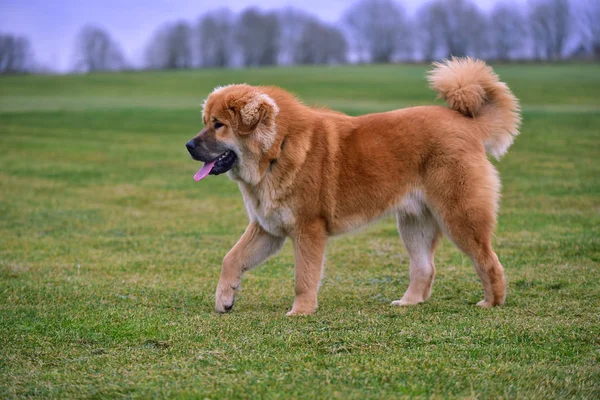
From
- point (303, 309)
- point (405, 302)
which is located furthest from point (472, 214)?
point (303, 309)

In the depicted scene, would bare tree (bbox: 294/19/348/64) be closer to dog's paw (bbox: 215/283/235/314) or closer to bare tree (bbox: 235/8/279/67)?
bare tree (bbox: 235/8/279/67)

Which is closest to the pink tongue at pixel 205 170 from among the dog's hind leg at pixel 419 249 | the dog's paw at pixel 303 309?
the dog's paw at pixel 303 309

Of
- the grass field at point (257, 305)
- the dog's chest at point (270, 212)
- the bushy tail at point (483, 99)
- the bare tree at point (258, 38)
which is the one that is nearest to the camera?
the grass field at point (257, 305)

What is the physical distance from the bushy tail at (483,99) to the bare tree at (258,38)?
118432 millimetres

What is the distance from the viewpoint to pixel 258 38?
12738cm

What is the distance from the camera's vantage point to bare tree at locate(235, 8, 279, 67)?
125875mm

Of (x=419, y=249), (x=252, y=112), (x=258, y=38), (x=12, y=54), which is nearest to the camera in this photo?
(x=252, y=112)

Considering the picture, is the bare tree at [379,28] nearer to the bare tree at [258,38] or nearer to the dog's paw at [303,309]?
the bare tree at [258,38]

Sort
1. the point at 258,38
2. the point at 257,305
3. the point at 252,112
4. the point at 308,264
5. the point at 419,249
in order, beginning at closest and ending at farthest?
the point at 252,112, the point at 308,264, the point at 257,305, the point at 419,249, the point at 258,38

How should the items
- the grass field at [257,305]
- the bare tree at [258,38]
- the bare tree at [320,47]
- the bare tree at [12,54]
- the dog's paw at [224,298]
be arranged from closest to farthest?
the grass field at [257,305] < the dog's paw at [224,298] < the bare tree at [12,54] < the bare tree at [258,38] < the bare tree at [320,47]

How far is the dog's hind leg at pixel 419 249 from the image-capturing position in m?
7.32

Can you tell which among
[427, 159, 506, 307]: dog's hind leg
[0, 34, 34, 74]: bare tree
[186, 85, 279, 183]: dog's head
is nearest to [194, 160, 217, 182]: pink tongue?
[186, 85, 279, 183]: dog's head

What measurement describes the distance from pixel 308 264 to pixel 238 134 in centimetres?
135

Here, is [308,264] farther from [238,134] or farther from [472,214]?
[472,214]
